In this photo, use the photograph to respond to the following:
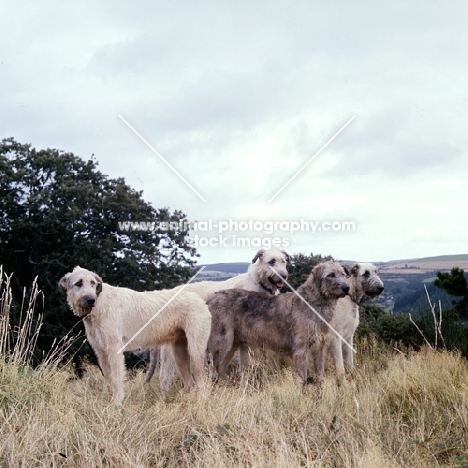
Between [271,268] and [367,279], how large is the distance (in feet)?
5.70

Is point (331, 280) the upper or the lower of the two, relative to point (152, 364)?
upper

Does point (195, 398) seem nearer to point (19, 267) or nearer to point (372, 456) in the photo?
A: point (372, 456)

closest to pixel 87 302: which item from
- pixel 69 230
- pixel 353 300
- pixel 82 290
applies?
pixel 82 290

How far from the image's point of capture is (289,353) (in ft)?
33.4

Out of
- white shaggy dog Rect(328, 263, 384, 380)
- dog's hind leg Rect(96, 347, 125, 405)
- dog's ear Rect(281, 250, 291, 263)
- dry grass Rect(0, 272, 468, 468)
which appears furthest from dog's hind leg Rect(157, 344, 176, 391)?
dog's ear Rect(281, 250, 291, 263)

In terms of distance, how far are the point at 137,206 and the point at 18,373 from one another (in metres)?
24.5

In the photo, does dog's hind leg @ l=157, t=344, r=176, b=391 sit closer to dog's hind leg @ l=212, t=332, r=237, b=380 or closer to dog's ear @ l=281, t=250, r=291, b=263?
dog's hind leg @ l=212, t=332, r=237, b=380

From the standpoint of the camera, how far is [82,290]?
9094 millimetres

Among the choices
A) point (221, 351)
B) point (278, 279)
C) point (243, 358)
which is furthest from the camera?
point (278, 279)

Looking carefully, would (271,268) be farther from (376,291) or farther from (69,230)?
(69,230)

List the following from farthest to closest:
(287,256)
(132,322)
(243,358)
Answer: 1. (287,256)
2. (243,358)
3. (132,322)

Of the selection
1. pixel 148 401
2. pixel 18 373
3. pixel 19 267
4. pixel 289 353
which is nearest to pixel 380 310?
pixel 289 353

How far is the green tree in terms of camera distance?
14.0m

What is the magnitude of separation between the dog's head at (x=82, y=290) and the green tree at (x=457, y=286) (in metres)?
8.15
